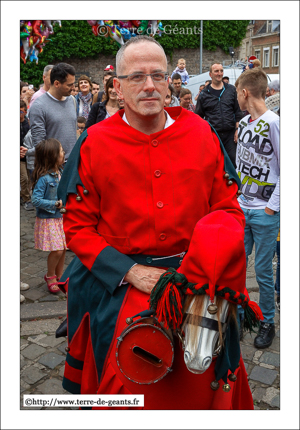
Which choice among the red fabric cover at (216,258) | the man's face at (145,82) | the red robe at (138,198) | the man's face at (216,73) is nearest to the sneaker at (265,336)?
the red robe at (138,198)

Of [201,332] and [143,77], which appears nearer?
[201,332]

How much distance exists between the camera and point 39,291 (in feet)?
15.4

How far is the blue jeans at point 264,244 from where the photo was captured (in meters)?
3.50

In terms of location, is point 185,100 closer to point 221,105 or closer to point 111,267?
point 221,105

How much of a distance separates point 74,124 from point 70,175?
3.29 m

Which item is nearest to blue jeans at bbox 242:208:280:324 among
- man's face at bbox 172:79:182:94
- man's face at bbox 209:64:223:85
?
man's face at bbox 209:64:223:85

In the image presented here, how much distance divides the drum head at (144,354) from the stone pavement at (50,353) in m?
1.53

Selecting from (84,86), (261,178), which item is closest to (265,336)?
(261,178)

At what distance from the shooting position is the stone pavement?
120 inches

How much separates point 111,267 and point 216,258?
2.03 feet

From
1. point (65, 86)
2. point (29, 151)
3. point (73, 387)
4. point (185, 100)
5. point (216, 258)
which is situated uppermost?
point (185, 100)

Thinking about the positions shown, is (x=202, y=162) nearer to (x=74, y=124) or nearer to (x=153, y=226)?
(x=153, y=226)

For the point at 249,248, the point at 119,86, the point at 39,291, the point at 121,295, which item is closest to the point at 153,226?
the point at 121,295

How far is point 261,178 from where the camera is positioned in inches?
138
